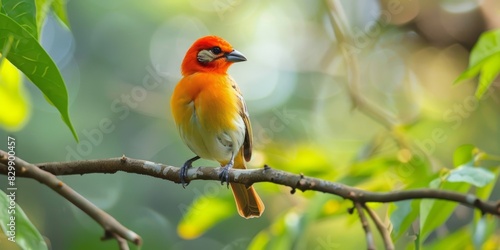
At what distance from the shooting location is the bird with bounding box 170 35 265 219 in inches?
106

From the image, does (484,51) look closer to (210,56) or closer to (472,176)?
(472,176)

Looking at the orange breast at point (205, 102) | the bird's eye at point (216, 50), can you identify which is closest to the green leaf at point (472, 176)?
the orange breast at point (205, 102)

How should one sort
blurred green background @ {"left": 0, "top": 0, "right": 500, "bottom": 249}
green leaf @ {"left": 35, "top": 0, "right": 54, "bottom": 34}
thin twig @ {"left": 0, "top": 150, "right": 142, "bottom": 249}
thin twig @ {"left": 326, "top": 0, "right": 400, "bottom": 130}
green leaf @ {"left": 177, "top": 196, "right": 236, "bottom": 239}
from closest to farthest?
1. thin twig @ {"left": 0, "top": 150, "right": 142, "bottom": 249}
2. green leaf @ {"left": 35, "top": 0, "right": 54, "bottom": 34}
3. green leaf @ {"left": 177, "top": 196, "right": 236, "bottom": 239}
4. thin twig @ {"left": 326, "top": 0, "right": 400, "bottom": 130}
5. blurred green background @ {"left": 0, "top": 0, "right": 500, "bottom": 249}

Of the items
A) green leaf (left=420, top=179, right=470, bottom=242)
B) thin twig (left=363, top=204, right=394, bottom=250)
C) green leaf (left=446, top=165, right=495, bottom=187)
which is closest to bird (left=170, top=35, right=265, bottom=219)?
green leaf (left=420, top=179, right=470, bottom=242)

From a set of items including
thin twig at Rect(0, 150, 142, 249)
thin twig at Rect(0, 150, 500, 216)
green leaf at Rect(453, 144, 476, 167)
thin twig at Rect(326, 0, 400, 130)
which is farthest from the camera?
thin twig at Rect(326, 0, 400, 130)

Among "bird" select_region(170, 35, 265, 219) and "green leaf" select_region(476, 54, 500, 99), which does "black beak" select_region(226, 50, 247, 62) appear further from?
"green leaf" select_region(476, 54, 500, 99)

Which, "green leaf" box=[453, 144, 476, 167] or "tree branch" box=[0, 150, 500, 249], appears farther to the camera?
"green leaf" box=[453, 144, 476, 167]

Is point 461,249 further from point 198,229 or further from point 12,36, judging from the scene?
point 12,36

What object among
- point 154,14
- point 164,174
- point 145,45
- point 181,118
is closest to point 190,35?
point 154,14

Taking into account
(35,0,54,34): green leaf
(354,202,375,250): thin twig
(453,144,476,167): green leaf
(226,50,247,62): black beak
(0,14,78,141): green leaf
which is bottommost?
(453,144,476,167): green leaf

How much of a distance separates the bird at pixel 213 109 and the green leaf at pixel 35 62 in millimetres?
1219

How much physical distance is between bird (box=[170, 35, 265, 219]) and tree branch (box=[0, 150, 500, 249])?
72 cm

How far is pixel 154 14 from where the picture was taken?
593cm

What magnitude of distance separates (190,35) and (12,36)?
4287 mm
